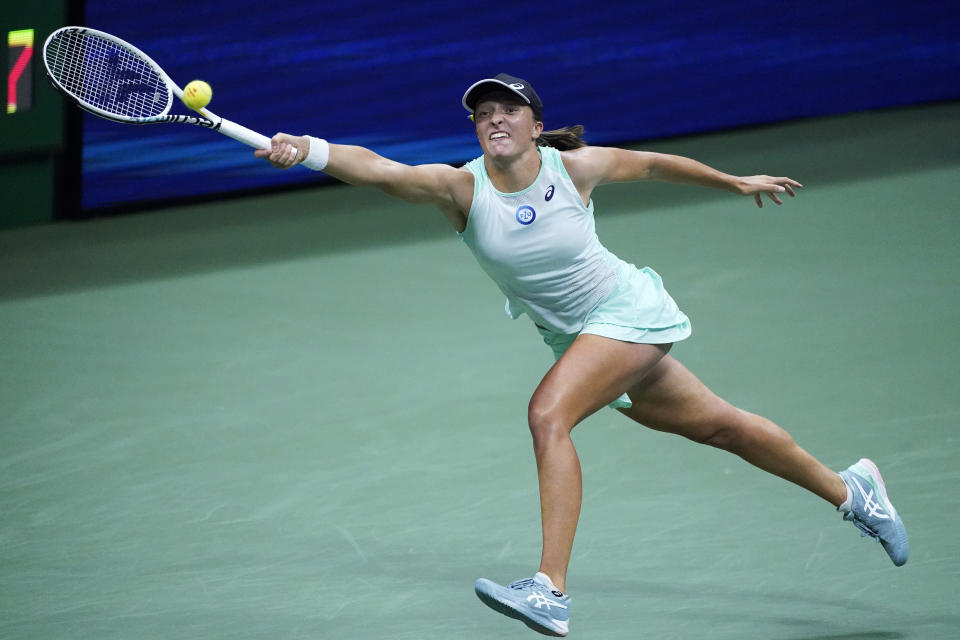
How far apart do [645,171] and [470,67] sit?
5.98 meters

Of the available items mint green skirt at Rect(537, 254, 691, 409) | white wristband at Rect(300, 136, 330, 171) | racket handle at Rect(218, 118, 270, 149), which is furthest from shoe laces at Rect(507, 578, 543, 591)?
racket handle at Rect(218, 118, 270, 149)

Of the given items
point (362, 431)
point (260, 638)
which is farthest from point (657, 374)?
point (362, 431)

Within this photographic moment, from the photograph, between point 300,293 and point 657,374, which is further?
point 300,293

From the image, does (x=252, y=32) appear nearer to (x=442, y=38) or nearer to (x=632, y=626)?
(x=442, y=38)

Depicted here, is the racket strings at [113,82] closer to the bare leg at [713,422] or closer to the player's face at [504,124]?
the player's face at [504,124]

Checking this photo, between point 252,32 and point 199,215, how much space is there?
51.1 inches

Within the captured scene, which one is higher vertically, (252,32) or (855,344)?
(252,32)

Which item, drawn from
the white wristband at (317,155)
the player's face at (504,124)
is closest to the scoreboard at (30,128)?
the player's face at (504,124)

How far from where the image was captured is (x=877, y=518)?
475cm

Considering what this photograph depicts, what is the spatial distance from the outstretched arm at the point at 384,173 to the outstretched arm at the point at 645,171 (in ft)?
1.35

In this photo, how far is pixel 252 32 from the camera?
998cm

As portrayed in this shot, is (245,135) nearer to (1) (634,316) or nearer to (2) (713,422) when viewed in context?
(1) (634,316)

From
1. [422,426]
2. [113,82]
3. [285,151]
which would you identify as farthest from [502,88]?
[422,426]

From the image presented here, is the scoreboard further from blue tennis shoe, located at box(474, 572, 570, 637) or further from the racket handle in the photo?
blue tennis shoe, located at box(474, 572, 570, 637)
